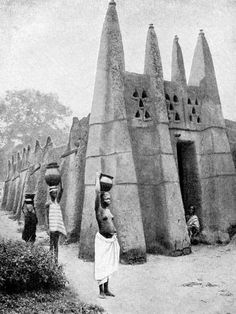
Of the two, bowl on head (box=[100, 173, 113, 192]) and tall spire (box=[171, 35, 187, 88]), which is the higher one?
tall spire (box=[171, 35, 187, 88])

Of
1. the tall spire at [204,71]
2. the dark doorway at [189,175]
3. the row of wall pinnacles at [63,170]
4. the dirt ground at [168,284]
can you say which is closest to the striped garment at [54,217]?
the dirt ground at [168,284]

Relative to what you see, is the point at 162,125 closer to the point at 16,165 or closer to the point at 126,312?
the point at 126,312

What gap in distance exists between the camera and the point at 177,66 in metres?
13.4

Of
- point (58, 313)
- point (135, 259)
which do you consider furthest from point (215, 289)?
point (58, 313)

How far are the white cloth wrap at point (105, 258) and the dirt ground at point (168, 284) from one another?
0.45 metres

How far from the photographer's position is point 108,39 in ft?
35.9

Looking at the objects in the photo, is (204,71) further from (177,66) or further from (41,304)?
(41,304)

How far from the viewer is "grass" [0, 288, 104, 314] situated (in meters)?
A: 5.36

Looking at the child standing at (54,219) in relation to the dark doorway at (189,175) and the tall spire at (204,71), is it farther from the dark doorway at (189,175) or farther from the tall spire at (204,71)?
the tall spire at (204,71)

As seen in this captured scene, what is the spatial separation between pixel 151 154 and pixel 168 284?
4.51 meters

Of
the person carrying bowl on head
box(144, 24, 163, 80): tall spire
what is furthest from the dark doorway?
the person carrying bowl on head

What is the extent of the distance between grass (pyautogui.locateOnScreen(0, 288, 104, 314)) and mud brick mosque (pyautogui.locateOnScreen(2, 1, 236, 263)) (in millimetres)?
3606

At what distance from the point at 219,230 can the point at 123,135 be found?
473 cm

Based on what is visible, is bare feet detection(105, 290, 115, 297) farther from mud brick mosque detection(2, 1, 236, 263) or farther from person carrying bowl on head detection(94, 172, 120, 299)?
mud brick mosque detection(2, 1, 236, 263)
